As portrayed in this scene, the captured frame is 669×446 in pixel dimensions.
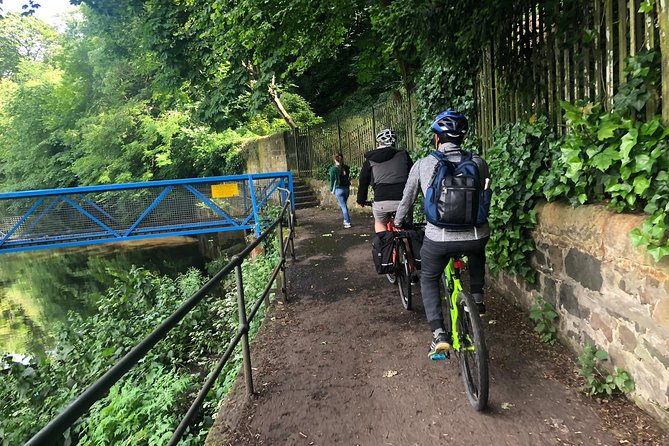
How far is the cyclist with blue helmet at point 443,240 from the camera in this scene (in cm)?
294

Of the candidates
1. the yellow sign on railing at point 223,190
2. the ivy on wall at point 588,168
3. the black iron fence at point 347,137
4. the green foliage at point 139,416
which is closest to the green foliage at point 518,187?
the ivy on wall at point 588,168

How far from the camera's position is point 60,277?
19.3 metres

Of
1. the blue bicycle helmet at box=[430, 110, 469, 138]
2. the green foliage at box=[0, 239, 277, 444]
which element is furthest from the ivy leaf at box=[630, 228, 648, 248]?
the green foliage at box=[0, 239, 277, 444]

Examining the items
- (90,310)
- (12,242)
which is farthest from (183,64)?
(90,310)

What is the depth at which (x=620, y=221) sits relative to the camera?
274cm

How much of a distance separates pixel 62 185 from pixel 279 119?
11.6 metres

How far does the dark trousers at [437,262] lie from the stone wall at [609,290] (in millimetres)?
720

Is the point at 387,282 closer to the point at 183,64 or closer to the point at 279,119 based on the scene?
the point at 183,64

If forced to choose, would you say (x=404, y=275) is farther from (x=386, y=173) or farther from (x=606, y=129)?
(x=606, y=129)

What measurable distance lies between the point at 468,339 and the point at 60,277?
20858mm

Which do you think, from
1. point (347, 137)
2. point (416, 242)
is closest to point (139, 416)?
point (416, 242)

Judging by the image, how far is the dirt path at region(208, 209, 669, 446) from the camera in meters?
2.61

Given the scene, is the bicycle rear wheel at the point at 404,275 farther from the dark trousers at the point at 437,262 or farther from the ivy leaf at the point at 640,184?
the ivy leaf at the point at 640,184

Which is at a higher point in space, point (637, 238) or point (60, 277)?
point (637, 238)
